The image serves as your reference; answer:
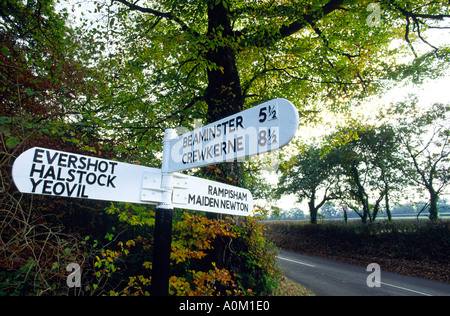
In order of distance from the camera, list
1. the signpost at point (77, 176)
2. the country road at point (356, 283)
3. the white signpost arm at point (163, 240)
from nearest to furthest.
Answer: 1. the signpost at point (77, 176)
2. the white signpost arm at point (163, 240)
3. the country road at point (356, 283)

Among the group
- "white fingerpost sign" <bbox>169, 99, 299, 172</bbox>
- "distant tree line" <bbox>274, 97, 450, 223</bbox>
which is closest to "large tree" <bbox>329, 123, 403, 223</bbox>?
"distant tree line" <bbox>274, 97, 450, 223</bbox>

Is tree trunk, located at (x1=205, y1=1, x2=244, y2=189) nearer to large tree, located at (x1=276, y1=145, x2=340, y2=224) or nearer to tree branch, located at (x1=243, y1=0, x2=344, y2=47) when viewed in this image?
tree branch, located at (x1=243, y1=0, x2=344, y2=47)

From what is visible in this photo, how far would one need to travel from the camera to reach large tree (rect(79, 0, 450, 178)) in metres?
5.12

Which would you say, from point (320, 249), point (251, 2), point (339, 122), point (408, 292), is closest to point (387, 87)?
point (339, 122)

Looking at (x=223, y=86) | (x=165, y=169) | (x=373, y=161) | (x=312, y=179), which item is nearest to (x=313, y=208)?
(x=312, y=179)

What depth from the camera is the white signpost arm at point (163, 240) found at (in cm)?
140

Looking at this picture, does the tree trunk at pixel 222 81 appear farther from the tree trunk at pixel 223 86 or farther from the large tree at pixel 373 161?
the large tree at pixel 373 161

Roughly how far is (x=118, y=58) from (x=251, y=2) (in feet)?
12.4

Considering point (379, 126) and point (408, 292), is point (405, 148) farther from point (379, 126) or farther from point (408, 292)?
point (408, 292)

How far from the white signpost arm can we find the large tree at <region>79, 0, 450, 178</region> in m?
3.00

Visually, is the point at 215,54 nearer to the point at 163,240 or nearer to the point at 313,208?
the point at 163,240

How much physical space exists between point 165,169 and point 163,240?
0.45 m

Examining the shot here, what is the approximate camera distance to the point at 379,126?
16.7 metres

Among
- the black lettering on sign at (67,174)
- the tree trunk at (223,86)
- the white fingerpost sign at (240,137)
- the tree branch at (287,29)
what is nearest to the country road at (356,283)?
the tree trunk at (223,86)
